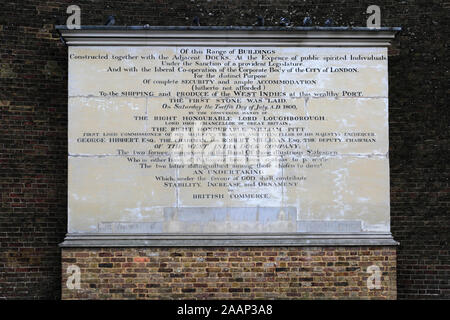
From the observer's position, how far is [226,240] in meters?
8.75

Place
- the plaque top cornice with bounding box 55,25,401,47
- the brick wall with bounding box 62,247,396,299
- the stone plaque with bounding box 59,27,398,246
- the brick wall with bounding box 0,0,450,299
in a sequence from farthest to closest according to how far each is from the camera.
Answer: the brick wall with bounding box 0,0,450,299 → the plaque top cornice with bounding box 55,25,401,47 → the stone plaque with bounding box 59,27,398,246 → the brick wall with bounding box 62,247,396,299

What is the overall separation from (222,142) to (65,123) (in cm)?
273

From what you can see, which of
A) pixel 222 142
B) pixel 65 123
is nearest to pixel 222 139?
pixel 222 142

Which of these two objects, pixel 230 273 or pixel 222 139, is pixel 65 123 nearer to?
pixel 222 139

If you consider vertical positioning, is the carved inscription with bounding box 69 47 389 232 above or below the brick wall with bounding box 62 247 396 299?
above

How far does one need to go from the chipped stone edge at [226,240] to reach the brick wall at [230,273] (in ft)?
0.29

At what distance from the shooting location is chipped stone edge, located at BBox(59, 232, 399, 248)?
28.4 feet

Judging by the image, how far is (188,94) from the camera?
893cm

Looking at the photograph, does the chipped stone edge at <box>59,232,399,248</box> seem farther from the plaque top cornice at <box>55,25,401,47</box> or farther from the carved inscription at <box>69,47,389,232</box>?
the plaque top cornice at <box>55,25,401,47</box>

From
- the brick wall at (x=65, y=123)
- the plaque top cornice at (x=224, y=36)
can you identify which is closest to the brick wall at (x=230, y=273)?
the brick wall at (x=65, y=123)

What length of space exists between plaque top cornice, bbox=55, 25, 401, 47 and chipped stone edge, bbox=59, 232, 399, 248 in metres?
2.90

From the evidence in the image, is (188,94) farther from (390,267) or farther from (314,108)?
(390,267)

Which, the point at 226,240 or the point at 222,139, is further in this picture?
the point at 222,139

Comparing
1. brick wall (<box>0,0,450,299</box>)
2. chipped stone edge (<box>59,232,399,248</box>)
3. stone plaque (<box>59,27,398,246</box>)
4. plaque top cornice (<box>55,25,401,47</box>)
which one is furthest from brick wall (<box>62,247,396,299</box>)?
→ plaque top cornice (<box>55,25,401,47</box>)
